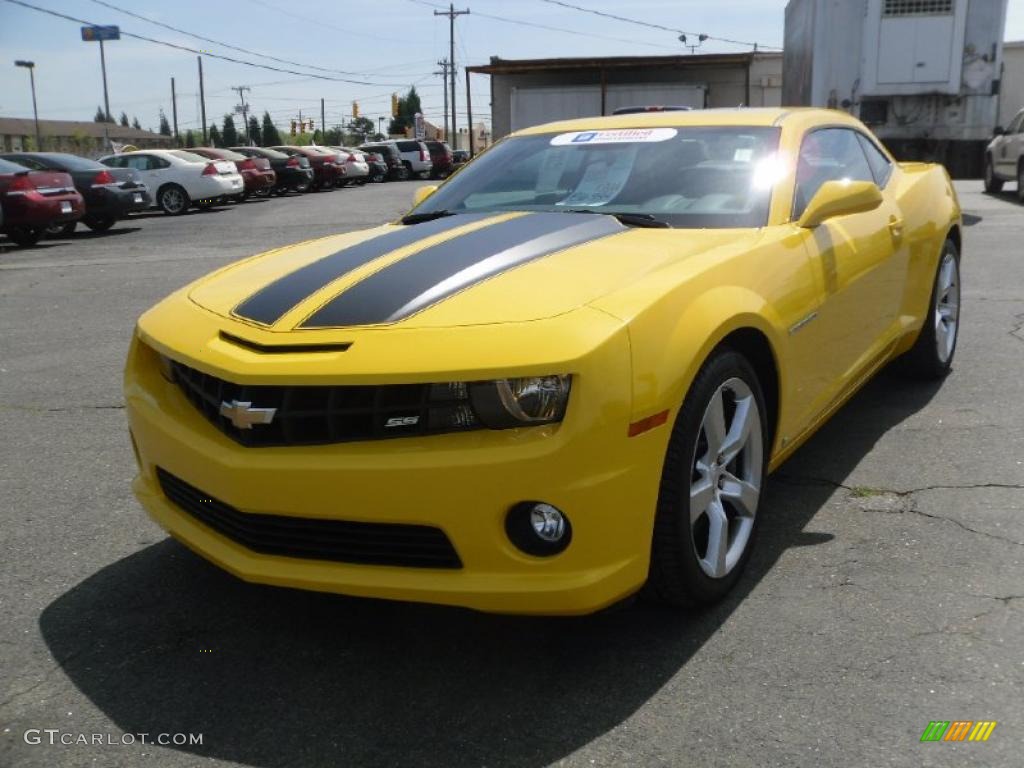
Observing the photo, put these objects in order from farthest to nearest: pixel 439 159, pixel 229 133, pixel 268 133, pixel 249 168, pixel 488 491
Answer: pixel 229 133 → pixel 268 133 → pixel 439 159 → pixel 249 168 → pixel 488 491

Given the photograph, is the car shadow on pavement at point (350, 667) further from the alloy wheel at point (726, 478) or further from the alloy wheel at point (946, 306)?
the alloy wheel at point (946, 306)

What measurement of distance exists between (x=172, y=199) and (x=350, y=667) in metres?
21.5

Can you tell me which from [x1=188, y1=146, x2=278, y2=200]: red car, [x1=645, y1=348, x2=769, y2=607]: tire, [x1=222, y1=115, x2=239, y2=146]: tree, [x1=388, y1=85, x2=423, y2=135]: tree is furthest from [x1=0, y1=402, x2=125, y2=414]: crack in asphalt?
[x1=222, y1=115, x2=239, y2=146]: tree

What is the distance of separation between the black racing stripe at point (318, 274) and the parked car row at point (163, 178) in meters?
13.3

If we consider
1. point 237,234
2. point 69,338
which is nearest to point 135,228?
point 237,234

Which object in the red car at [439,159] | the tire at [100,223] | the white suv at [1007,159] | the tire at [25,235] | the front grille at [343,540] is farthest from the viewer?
the red car at [439,159]

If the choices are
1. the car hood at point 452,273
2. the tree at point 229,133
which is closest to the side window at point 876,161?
the car hood at point 452,273

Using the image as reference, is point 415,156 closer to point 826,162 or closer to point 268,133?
point 826,162

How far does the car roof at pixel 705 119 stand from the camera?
3.96 m

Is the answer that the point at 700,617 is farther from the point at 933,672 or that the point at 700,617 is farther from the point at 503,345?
the point at 503,345

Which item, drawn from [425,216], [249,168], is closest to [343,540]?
[425,216]

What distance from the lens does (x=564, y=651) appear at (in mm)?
2670

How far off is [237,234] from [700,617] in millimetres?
14547

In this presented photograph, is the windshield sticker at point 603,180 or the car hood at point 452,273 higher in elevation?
the windshield sticker at point 603,180
